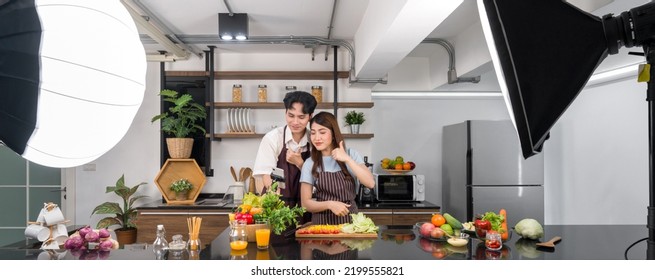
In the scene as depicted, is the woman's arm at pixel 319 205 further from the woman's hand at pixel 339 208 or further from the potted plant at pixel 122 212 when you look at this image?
the potted plant at pixel 122 212

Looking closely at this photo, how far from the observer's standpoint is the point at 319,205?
2.50 m

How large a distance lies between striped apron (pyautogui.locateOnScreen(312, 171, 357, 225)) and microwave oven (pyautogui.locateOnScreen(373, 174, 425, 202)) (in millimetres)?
1814

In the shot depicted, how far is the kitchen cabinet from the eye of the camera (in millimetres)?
4191

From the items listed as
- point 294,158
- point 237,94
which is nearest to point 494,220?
point 294,158

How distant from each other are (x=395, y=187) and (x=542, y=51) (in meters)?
3.51

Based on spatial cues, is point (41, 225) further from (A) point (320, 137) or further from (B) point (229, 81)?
(B) point (229, 81)

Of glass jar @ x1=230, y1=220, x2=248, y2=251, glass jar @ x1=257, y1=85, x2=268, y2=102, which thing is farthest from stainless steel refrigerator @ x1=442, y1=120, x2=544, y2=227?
glass jar @ x1=230, y1=220, x2=248, y2=251

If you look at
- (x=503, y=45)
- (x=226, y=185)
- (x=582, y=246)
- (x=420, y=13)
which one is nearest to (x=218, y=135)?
(x=226, y=185)

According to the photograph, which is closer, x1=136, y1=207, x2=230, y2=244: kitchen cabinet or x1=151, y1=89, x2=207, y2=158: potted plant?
x1=136, y1=207, x2=230, y2=244: kitchen cabinet

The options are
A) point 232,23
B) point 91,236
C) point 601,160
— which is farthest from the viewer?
point 601,160

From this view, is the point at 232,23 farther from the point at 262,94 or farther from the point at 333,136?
the point at 333,136

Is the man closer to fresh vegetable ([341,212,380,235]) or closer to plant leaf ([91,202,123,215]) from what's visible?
fresh vegetable ([341,212,380,235])

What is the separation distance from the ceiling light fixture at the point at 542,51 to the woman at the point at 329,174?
Answer: 1.47 m
